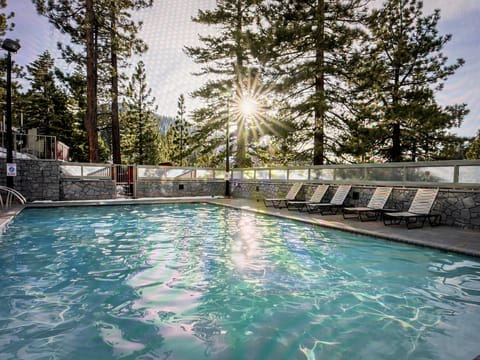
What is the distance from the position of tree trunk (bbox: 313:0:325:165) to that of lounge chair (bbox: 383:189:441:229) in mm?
6825

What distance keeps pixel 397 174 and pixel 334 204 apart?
2.16 m

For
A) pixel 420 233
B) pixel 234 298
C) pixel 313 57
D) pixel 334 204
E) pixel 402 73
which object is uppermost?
pixel 313 57

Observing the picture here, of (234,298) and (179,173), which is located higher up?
(179,173)

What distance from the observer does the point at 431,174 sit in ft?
27.6

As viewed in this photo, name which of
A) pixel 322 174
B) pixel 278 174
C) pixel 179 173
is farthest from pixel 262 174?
pixel 179 173

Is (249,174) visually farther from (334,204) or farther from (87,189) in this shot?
(87,189)

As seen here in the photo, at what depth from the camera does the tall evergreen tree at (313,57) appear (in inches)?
558

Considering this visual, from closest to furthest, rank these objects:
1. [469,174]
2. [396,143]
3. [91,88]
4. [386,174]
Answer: [469,174] → [386,174] → [396,143] → [91,88]

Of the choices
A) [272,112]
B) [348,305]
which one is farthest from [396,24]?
[348,305]

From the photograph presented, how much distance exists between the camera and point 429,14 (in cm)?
1405

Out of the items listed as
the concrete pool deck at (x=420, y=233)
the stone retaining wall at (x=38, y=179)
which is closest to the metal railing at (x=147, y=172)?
the stone retaining wall at (x=38, y=179)

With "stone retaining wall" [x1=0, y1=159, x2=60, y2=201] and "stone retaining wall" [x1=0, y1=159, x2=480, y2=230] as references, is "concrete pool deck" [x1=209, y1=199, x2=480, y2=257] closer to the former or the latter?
"stone retaining wall" [x1=0, y1=159, x2=480, y2=230]

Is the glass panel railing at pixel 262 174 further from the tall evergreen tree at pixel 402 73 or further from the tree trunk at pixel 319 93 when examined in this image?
the tall evergreen tree at pixel 402 73

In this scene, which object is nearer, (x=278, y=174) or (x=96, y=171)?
(x=278, y=174)
